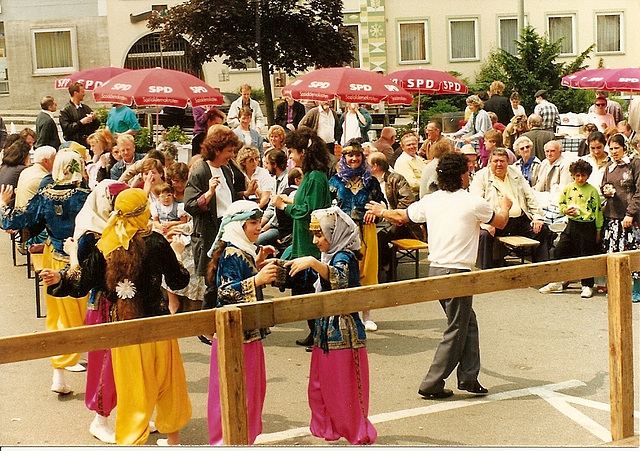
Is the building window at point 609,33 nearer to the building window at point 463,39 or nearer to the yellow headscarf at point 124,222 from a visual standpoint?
the building window at point 463,39

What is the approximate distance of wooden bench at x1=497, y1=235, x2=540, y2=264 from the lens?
9.88 m

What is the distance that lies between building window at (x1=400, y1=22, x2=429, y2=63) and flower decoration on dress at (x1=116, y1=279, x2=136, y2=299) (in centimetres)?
668

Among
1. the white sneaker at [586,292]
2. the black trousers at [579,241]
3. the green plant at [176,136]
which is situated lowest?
the white sneaker at [586,292]

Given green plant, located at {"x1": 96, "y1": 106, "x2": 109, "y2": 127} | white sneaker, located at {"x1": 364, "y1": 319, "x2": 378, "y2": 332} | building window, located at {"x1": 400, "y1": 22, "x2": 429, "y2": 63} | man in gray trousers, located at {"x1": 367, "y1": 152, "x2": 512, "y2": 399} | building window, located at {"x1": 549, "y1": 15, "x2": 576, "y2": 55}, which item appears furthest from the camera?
green plant, located at {"x1": 96, "y1": 106, "x2": 109, "y2": 127}

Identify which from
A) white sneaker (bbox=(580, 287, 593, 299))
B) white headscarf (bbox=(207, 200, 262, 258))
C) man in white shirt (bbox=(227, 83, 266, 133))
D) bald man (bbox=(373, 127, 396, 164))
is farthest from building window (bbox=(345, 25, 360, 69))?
white headscarf (bbox=(207, 200, 262, 258))

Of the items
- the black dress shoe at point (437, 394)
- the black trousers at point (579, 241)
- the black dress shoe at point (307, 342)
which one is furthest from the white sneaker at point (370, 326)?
the black trousers at point (579, 241)

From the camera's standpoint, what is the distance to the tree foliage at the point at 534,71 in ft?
44.3

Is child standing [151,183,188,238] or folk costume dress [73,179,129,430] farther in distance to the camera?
child standing [151,183,188,238]

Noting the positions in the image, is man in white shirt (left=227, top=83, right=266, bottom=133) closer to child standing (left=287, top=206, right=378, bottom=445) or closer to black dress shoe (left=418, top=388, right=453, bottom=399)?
black dress shoe (left=418, top=388, right=453, bottom=399)

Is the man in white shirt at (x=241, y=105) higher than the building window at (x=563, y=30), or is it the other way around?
the building window at (x=563, y=30)

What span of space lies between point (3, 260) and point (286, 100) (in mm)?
4178

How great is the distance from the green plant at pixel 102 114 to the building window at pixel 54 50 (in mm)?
3282

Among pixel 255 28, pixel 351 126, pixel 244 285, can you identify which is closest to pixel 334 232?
pixel 244 285

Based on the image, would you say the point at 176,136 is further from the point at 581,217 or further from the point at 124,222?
the point at 124,222
